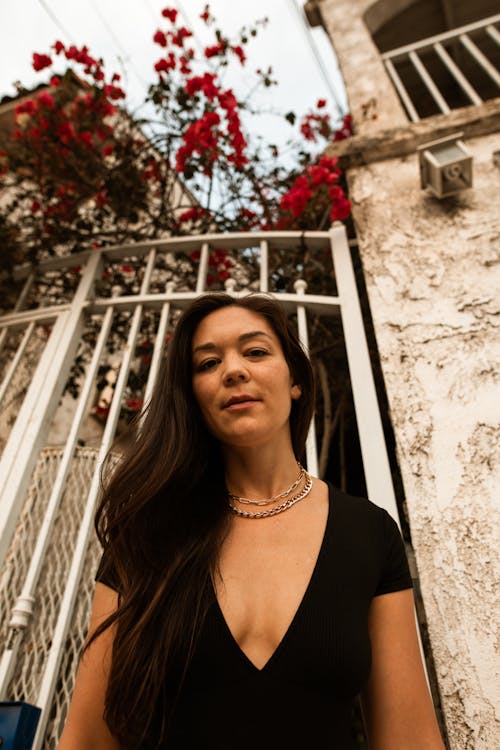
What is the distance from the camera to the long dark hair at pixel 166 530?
0.96 metres

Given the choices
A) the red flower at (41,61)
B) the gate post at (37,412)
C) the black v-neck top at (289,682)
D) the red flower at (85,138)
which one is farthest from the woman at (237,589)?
the red flower at (41,61)

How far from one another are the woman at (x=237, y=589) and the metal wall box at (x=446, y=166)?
1.24m

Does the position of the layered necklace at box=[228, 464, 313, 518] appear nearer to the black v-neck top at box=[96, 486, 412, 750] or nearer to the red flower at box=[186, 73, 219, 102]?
the black v-neck top at box=[96, 486, 412, 750]

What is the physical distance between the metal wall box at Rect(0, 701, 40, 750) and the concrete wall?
1093 mm

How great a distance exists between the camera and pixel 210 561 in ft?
3.68

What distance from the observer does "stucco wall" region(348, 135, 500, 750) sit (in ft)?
4.04

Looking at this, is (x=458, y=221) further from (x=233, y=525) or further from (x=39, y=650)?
(x=39, y=650)

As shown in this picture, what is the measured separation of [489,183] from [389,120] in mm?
973

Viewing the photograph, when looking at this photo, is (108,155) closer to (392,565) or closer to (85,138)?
(85,138)

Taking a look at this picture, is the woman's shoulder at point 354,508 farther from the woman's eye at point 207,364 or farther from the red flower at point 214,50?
the red flower at point 214,50

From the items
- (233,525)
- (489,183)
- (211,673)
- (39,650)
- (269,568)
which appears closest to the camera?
(211,673)

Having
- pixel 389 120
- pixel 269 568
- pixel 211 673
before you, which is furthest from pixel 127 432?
pixel 389 120

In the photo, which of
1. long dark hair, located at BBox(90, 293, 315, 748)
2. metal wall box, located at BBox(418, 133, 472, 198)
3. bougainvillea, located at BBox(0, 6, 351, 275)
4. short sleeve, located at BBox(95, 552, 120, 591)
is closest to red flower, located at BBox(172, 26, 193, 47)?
bougainvillea, located at BBox(0, 6, 351, 275)

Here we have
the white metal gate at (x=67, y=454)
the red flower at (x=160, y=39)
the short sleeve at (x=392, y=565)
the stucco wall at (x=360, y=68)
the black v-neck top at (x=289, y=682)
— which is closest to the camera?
the black v-neck top at (x=289, y=682)
